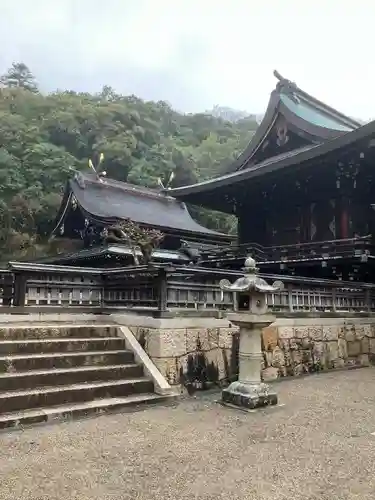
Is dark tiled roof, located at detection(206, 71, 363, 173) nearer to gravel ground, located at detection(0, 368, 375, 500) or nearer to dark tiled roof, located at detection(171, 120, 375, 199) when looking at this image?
dark tiled roof, located at detection(171, 120, 375, 199)

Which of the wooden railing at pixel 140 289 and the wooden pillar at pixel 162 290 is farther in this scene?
the wooden railing at pixel 140 289

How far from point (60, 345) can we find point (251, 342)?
284cm

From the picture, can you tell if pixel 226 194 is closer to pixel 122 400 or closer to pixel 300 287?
pixel 300 287

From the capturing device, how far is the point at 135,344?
275 inches

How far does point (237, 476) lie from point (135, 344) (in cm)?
362

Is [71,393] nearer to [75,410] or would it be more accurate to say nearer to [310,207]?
[75,410]

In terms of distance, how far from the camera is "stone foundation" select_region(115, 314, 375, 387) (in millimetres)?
6742

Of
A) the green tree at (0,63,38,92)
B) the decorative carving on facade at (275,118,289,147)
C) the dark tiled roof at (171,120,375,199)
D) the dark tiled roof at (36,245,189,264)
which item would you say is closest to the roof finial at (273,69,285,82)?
the decorative carving on facade at (275,118,289,147)

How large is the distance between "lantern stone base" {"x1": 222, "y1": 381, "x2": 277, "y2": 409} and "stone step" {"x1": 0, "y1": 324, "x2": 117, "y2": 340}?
7.63ft

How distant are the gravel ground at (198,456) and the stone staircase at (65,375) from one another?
0.36 meters

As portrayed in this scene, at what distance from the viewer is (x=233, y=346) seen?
7.61 m

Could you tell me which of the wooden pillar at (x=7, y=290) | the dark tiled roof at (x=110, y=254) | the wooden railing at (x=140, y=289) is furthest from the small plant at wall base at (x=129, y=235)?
the wooden pillar at (x=7, y=290)

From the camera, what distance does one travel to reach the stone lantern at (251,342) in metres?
5.94

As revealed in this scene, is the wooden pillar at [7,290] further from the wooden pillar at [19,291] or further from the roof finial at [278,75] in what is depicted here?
the roof finial at [278,75]
